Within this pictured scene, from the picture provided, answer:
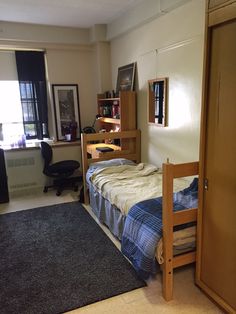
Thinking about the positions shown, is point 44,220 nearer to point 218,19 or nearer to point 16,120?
point 16,120

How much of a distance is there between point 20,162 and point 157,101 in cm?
250

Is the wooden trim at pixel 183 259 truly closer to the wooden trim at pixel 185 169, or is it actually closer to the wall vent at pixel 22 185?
the wooden trim at pixel 185 169

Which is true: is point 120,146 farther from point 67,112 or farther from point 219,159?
point 219,159

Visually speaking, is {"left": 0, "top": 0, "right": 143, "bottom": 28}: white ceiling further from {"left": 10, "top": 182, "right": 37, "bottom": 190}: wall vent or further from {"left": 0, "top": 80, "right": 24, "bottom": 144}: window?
{"left": 10, "top": 182, "right": 37, "bottom": 190}: wall vent

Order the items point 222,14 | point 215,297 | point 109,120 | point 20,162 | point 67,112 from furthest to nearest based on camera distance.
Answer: point 67,112 → point 20,162 → point 109,120 → point 215,297 → point 222,14

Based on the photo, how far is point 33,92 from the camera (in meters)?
4.49

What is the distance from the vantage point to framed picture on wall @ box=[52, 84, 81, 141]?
183 inches

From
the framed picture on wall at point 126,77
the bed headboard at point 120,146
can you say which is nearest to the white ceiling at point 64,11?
the framed picture on wall at point 126,77

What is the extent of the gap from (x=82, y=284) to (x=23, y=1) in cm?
324

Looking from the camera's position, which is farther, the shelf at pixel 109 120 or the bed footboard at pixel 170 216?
the shelf at pixel 109 120

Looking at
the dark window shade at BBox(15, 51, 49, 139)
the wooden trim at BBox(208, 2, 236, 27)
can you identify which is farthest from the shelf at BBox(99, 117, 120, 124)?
the wooden trim at BBox(208, 2, 236, 27)

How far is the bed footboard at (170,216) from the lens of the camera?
1840 millimetres

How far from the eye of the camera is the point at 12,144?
Result: 4367mm

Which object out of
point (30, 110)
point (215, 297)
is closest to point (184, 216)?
point (215, 297)
